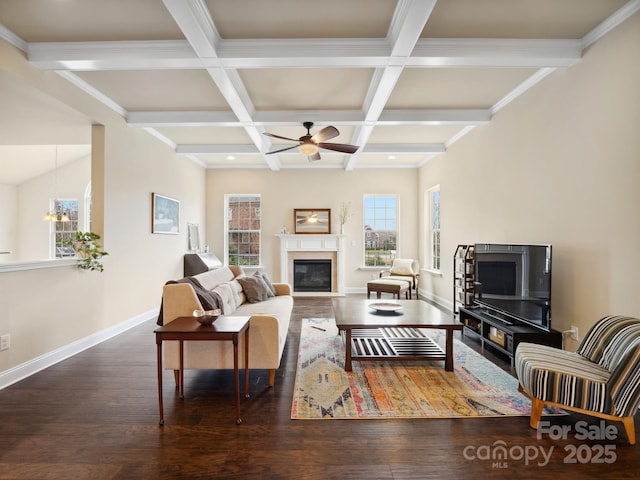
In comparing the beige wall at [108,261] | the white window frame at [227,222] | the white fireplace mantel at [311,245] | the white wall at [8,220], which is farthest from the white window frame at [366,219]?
the white wall at [8,220]

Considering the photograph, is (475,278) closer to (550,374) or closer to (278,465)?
(550,374)

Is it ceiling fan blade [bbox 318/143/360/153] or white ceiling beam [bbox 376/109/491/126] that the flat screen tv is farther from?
ceiling fan blade [bbox 318/143/360/153]

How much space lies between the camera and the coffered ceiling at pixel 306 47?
8.11 feet

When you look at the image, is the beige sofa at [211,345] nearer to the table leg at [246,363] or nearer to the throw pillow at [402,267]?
the table leg at [246,363]

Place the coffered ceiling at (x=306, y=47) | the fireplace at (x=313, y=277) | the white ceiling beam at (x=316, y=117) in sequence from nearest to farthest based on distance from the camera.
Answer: the coffered ceiling at (x=306, y=47), the white ceiling beam at (x=316, y=117), the fireplace at (x=313, y=277)

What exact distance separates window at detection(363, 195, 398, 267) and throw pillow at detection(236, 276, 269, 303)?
385 centimetres

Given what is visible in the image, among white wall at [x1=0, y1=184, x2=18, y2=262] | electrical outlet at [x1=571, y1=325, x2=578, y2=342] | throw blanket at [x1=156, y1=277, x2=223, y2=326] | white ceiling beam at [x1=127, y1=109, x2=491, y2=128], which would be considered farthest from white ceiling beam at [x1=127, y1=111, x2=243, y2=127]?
electrical outlet at [x1=571, y1=325, x2=578, y2=342]

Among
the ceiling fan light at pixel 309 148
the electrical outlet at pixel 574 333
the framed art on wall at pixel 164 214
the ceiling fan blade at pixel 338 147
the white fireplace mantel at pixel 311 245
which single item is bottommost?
the electrical outlet at pixel 574 333

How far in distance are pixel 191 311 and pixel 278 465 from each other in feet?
4.54

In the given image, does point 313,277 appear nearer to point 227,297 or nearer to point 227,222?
point 227,222

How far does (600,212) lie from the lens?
278 centimetres

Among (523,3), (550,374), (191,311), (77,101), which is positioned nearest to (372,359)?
(550,374)

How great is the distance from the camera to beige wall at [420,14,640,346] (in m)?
2.54

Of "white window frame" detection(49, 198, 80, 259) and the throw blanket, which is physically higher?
"white window frame" detection(49, 198, 80, 259)
